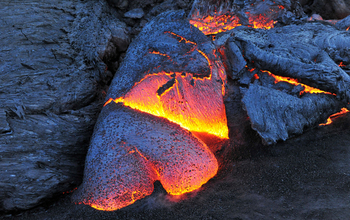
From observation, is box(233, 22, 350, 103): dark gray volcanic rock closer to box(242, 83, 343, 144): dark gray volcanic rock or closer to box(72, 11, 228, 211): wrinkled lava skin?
box(242, 83, 343, 144): dark gray volcanic rock

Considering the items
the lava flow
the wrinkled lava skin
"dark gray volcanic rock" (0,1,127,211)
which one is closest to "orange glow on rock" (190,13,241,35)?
the wrinkled lava skin

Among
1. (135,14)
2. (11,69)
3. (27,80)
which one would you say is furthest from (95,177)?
(135,14)

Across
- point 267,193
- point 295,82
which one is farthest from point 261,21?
point 267,193

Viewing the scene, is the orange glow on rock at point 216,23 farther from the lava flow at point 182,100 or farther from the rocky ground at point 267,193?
the rocky ground at point 267,193

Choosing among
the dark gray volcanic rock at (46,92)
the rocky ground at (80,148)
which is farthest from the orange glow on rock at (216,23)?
the dark gray volcanic rock at (46,92)

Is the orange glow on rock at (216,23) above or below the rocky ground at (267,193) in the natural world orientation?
above

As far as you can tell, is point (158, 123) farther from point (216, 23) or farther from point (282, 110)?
point (216, 23)
